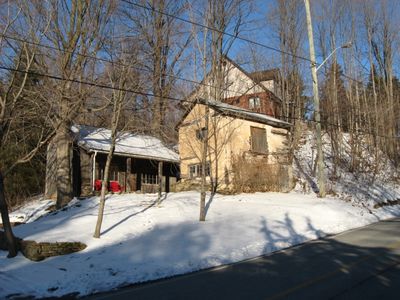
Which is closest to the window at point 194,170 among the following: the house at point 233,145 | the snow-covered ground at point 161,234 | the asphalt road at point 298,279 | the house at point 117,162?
the house at point 233,145

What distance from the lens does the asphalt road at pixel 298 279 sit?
6680mm

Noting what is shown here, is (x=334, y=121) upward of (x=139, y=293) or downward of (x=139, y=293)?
upward

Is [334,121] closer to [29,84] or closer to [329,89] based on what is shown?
[329,89]

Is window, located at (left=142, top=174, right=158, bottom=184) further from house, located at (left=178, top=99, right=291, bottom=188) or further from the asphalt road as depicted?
the asphalt road

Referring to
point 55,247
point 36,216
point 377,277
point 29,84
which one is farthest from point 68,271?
point 29,84

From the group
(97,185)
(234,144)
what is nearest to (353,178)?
(234,144)

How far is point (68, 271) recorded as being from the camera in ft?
30.1

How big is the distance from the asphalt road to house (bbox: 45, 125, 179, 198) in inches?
527

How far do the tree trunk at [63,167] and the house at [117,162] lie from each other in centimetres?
147

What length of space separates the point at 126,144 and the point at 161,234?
14.9 metres

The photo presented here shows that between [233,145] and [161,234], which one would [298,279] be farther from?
[233,145]

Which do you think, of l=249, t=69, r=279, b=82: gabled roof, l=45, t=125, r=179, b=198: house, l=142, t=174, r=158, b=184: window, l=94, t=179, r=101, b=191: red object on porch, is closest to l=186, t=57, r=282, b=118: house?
l=249, t=69, r=279, b=82: gabled roof

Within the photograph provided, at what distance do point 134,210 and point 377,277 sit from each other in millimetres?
10637

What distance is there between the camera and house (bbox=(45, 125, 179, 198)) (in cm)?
2381
